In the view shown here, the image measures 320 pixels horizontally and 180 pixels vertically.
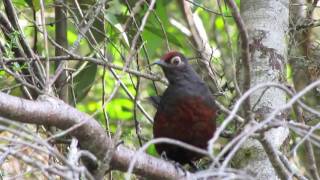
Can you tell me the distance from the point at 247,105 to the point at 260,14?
3.62 feet

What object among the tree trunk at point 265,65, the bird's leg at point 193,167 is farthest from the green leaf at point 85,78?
the tree trunk at point 265,65

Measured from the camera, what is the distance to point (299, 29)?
3971mm

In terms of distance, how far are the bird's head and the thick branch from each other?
1022mm

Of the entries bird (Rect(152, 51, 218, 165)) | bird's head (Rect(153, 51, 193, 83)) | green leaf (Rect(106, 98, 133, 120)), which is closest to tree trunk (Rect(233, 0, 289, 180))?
bird (Rect(152, 51, 218, 165))

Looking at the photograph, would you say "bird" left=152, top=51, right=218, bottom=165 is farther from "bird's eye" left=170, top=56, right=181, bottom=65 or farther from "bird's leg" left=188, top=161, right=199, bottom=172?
"bird's leg" left=188, top=161, right=199, bottom=172

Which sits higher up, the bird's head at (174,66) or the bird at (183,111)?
the bird's head at (174,66)

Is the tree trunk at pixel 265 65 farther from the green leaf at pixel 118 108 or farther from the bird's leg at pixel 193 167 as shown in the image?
the green leaf at pixel 118 108

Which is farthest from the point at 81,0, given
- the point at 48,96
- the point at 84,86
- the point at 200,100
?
the point at 48,96

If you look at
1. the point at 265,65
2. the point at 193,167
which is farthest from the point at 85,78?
the point at 265,65

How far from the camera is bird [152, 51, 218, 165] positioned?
3514 mm

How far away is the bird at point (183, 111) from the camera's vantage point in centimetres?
351

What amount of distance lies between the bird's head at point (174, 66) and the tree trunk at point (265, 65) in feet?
1.46

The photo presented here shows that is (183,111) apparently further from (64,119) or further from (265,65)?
(64,119)

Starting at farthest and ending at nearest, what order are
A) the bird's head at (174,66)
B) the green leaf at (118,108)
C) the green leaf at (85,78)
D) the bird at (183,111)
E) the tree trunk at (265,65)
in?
the green leaf at (118,108), the green leaf at (85,78), the bird's head at (174,66), the bird at (183,111), the tree trunk at (265,65)
